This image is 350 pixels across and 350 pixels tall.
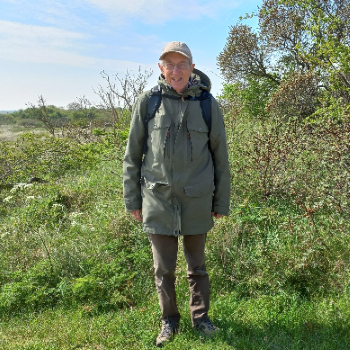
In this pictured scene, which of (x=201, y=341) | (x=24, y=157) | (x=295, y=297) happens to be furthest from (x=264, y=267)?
(x=24, y=157)

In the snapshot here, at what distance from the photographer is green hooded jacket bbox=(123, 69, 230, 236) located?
2553 mm

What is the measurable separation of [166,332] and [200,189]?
1184 millimetres

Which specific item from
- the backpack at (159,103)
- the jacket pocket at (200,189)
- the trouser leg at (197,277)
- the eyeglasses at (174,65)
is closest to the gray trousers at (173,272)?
the trouser leg at (197,277)

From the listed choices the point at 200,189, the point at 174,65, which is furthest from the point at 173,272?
the point at 174,65

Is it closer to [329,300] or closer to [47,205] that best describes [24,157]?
[47,205]

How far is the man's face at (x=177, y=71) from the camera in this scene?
2557mm

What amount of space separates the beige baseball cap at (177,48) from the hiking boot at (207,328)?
6.66 ft

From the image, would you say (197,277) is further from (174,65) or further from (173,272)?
(174,65)

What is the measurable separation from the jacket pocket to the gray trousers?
1.24 ft

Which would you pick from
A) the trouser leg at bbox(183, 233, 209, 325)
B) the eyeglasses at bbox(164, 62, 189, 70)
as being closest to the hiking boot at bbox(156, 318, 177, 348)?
Answer: the trouser leg at bbox(183, 233, 209, 325)

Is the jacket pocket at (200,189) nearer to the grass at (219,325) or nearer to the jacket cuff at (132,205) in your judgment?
the jacket cuff at (132,205)

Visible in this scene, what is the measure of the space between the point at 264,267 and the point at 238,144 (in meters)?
2.28

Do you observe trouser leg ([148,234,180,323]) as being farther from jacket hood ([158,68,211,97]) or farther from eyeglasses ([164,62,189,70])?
eyeglasses ([164,62,189,70])

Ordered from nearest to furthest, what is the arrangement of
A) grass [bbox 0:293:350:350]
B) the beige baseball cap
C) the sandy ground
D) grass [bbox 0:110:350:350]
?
the beige baseball cap, grass [bbox 0:293:350:350], grass [bbox 0:110:350:350], the sandy ground
